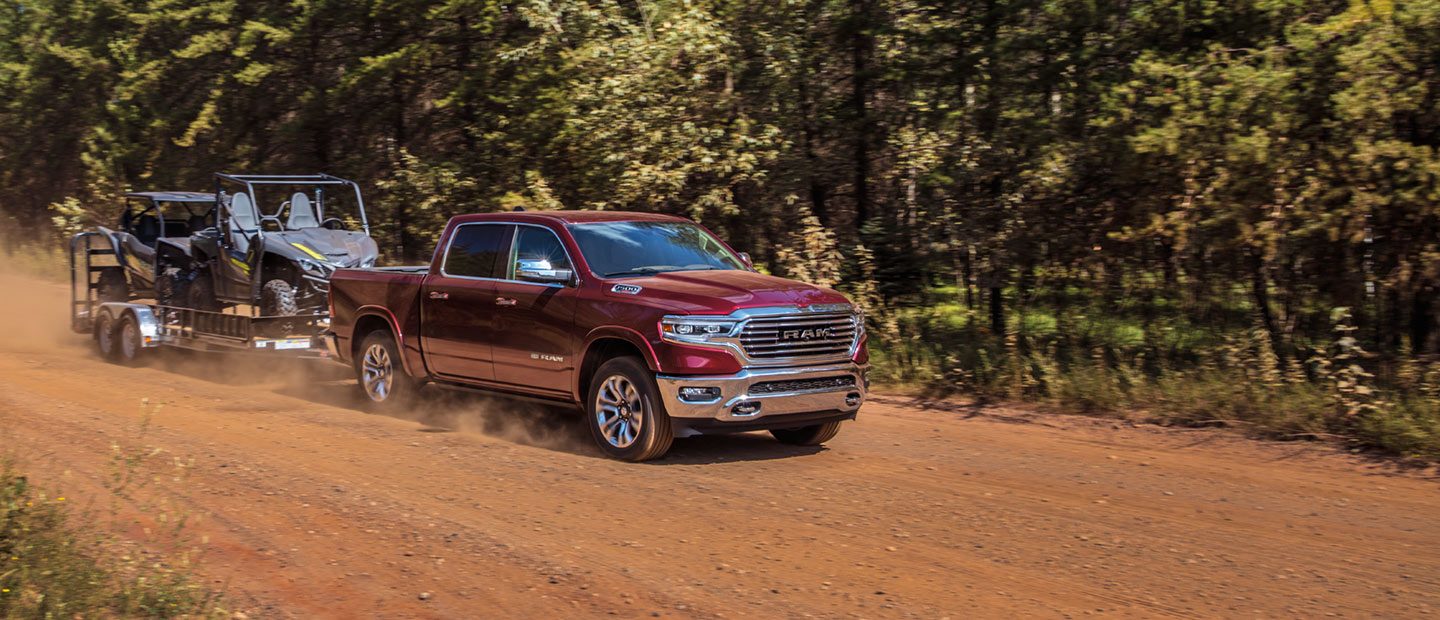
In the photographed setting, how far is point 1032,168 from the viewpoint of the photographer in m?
13.9

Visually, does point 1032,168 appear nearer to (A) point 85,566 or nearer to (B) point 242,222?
(B) point 242,222

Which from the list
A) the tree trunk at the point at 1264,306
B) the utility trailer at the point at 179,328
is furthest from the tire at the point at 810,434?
the utility trailer at the point at 179,328

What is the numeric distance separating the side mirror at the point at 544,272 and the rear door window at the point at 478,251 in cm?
77

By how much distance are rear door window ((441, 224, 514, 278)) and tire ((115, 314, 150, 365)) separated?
245 inches

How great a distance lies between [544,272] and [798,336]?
2.05 metres

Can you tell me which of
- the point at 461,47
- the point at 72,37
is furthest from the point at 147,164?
the point at 461,47

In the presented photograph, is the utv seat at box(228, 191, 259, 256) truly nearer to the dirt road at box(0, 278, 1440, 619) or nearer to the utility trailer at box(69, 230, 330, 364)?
the utility trailer at box(69, 230, 330, 364)

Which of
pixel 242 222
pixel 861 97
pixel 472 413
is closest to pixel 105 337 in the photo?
pixel 242 222

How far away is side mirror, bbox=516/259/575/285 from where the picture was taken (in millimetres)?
9672

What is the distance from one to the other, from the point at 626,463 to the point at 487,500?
1445 millimetres

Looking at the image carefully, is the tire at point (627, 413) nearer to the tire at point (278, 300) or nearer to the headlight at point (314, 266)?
the tire at point (278, 300)

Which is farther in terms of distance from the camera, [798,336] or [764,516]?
[798,336]

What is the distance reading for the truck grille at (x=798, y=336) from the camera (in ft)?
29.3

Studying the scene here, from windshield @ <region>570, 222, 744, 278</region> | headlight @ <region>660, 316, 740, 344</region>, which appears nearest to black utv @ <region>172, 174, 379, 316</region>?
windshield @ <region>570, 222, 744, 278</region>
